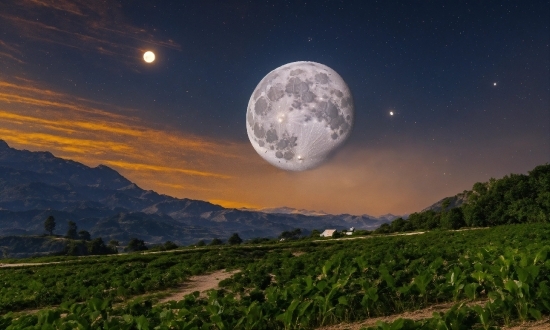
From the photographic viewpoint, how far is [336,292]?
11969 millimetres

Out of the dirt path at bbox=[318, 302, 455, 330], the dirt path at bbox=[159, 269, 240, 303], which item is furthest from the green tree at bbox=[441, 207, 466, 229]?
the dirt path at bbox=[318, 302, 455, 330]

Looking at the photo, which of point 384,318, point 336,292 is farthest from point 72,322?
point 384,318

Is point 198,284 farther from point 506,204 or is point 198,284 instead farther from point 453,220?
point 506,204

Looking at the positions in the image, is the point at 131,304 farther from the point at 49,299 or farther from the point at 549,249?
the point at 49,299

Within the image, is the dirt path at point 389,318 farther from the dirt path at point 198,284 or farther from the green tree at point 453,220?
the green tree at point 453,220

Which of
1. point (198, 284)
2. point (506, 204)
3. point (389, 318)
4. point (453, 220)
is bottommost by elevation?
point (198, 284)

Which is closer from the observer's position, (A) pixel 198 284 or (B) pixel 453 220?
(A) pixel 198 284

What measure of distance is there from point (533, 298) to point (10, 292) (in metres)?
33.2

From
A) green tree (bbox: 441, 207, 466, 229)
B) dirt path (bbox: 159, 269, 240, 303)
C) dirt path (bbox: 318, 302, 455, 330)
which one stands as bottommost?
dirt path (bbox: 159, 269, 240, 303)

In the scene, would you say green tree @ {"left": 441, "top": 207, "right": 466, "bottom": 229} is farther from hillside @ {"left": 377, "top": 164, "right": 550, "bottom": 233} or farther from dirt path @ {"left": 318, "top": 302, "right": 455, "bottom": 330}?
dirt path @ {"left": 318, "top": 302, "right": 455, "bottom": 330}

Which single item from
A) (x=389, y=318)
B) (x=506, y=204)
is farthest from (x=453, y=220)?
(x=389, y=318)

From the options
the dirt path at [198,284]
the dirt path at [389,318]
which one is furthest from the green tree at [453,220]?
the dirt path at [389,318]

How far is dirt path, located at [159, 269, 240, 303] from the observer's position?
26.3m

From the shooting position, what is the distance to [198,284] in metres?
30.8
